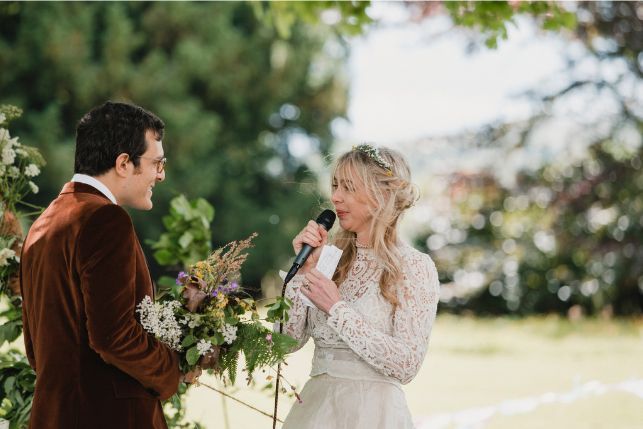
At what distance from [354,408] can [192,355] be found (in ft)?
2.69

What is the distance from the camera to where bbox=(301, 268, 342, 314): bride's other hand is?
10.4 ft

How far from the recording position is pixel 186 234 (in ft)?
16.0

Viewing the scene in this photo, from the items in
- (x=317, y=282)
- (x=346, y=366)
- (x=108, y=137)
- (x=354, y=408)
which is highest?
(x=108, y=137)

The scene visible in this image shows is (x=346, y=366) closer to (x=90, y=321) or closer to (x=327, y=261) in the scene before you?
(x=327, y=261)

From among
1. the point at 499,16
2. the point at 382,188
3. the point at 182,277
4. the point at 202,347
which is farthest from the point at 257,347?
the point at 499,16

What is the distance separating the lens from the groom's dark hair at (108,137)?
105 inches

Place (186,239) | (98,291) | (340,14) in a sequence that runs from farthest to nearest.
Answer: (340,14), (186,239), (98,291)

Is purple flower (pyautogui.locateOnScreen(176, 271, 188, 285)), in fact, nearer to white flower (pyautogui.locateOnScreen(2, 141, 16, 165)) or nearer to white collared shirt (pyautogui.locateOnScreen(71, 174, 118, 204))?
white collared shirt (pyautogui.locateOnScreen(71, 174, 118, 204))

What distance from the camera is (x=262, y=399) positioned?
8.98m

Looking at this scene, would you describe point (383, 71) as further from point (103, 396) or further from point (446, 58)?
point (103, 396)

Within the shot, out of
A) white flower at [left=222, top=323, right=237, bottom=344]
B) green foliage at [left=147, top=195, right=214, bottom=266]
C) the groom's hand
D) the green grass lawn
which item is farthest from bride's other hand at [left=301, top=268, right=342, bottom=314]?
green foliage at [left=147, top=195, right=214, bottom=266]

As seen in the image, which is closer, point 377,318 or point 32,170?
point 377,318

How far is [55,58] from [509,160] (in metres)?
8.85

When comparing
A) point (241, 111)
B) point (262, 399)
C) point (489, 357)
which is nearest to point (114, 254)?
point (262, 399)
